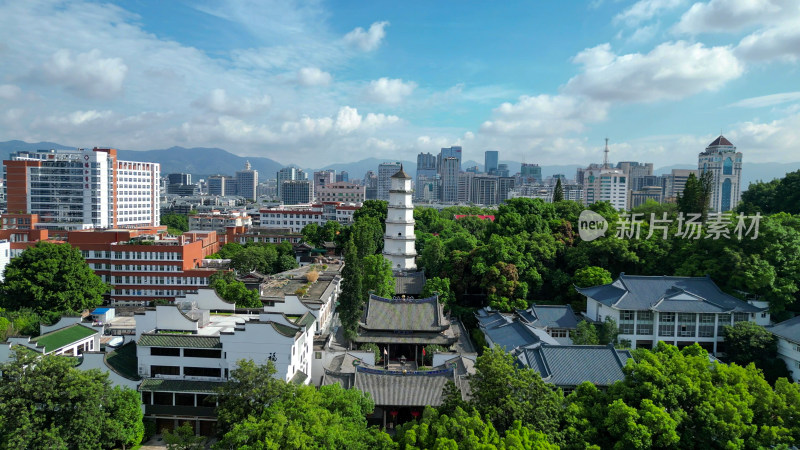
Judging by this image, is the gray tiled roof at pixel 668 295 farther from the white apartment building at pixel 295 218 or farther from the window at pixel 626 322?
the white apartment building at pixel 295 218

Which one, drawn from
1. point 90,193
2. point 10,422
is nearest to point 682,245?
point 10,422

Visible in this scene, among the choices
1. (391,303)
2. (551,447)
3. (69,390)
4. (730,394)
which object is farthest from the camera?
(391,303)

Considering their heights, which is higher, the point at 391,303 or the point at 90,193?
the point at 90,193

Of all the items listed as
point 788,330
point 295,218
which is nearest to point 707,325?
point 788,330

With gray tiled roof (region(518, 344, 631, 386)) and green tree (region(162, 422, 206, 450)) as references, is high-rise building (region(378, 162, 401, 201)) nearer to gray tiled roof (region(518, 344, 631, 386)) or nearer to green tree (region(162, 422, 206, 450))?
gray tiled roof (region(518, 344, 631, 386))

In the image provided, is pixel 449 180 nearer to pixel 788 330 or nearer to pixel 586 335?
pixel 586 335

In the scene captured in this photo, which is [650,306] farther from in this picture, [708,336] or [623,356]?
[623,356]

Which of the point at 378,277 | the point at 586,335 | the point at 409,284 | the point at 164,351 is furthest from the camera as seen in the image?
the point at 409,284
